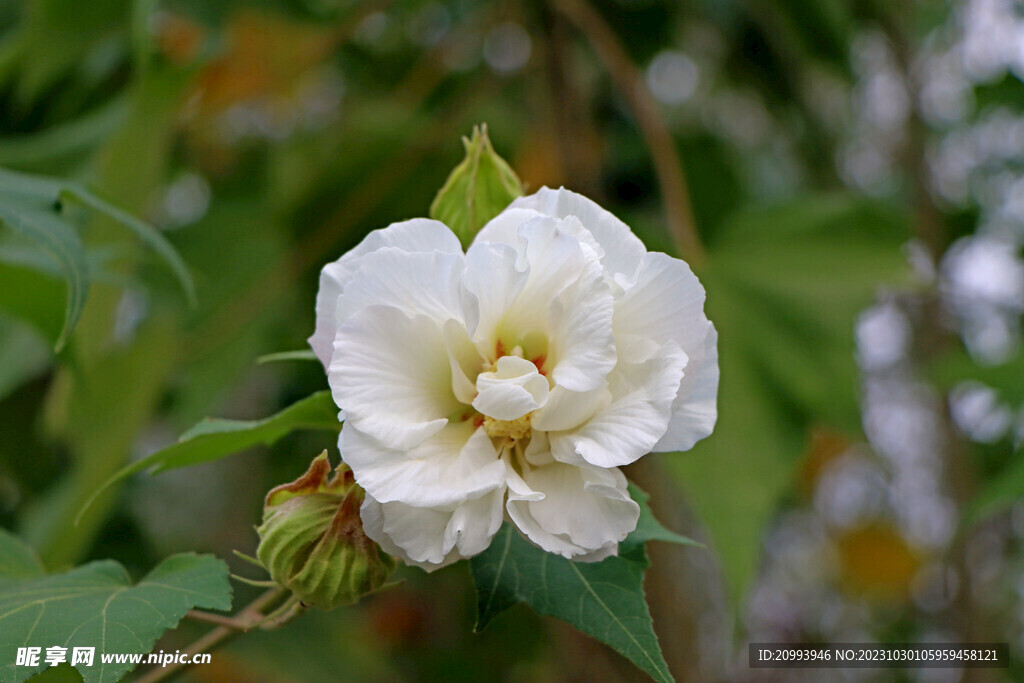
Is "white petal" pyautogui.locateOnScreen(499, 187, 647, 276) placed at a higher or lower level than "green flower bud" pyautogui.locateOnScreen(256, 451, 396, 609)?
higher

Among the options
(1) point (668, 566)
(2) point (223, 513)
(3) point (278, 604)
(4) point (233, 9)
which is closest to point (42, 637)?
(3) point (278, 604)

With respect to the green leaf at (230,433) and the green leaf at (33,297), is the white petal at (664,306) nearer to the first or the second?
the green leaf at (230,433)

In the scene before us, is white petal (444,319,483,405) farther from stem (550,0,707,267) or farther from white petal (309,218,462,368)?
stem (550,0,707,267)

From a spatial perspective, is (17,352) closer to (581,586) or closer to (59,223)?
(59,223)

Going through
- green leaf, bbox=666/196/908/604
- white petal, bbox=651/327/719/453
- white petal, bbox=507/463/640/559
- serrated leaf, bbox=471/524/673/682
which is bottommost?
green leaf, bbox=666/196/908/604

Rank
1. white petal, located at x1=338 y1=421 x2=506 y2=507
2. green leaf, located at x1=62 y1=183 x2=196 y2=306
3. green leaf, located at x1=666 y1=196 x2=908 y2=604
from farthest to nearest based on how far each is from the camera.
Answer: green leaf, located at x1=666 y1=196 x2=908 y2=604
green leaf, located at x1=62 y1=183 x2=196 y2=306
white petal, located at x1=338 y1=421 x2=506 y2=507

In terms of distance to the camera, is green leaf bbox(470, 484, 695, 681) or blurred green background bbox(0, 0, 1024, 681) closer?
green leaf bbox(470, 484, 695, 681)

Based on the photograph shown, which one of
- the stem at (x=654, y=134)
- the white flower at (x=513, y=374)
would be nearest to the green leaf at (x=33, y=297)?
the white flower at (x=513, y=374)

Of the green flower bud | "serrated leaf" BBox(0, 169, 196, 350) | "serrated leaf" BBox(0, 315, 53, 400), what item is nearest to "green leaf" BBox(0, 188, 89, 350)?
"serrated leaf" BBox(0, 169, 196, 350)
